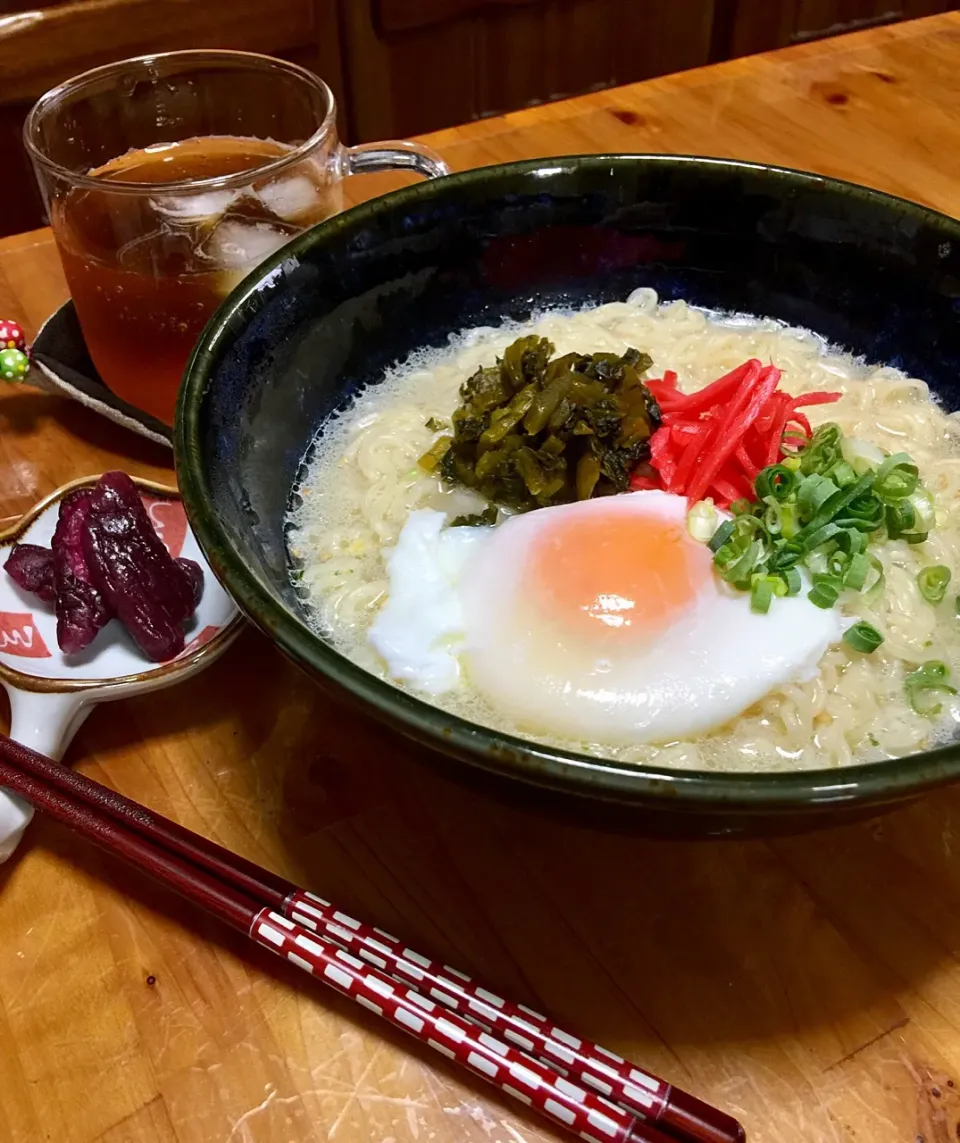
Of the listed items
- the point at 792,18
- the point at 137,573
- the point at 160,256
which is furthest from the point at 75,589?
the point at 792,18

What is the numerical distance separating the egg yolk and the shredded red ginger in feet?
0.39

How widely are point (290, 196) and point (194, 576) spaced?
0.76m

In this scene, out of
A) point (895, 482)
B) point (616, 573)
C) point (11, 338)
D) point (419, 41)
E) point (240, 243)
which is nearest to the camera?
point (616, 573)

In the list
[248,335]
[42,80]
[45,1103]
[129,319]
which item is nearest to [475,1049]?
[45,1103]

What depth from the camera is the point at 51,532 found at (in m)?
1.63

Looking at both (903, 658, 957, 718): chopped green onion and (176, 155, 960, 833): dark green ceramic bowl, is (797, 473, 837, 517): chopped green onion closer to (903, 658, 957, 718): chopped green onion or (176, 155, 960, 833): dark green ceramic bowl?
(903, 658, 957, 718): chopped green onion

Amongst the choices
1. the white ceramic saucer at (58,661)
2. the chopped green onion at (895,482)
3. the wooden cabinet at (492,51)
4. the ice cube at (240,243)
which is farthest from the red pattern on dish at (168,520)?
the wooden cabinet at (492,51)

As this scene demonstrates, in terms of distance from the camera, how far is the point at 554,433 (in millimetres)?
1505

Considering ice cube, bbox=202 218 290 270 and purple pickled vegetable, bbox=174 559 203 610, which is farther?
ice cube, bbox=202 218 290 270

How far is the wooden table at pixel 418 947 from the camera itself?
3.59 ft

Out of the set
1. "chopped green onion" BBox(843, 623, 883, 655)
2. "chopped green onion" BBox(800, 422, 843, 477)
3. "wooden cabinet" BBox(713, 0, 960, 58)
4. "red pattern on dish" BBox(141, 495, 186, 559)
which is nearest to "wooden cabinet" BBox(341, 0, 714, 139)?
"wooden cabinet" BBox(713, 0, 960, 58)

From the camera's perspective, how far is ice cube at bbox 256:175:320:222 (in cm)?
180

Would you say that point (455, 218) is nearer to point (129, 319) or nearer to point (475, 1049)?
point (129, 319)

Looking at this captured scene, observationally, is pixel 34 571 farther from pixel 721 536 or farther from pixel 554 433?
pixel 721 536
